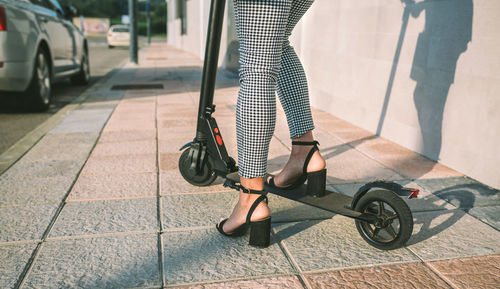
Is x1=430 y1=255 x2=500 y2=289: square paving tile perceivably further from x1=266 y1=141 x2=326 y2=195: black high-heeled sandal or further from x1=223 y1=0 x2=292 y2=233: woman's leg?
x1=223 y1=0 x2=292 y2=233: woman's leg

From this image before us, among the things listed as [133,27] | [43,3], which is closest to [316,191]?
[43,3]

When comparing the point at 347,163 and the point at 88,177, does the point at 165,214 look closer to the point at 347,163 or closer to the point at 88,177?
the point at 88,177

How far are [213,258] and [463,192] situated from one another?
5.47 feet

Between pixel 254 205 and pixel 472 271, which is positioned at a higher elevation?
pixel 254 205

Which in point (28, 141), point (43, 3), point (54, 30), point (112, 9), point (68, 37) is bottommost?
point (28, 141)

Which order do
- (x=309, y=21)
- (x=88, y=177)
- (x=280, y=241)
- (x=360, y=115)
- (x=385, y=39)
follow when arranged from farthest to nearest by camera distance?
(x=309, y=21) < (x=360, y=115) < (x=385, y=39) < (x=88, y=177) < (x=280, y=241)

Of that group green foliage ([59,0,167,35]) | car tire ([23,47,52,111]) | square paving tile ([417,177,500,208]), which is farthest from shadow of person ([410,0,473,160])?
green foliage ([59,0,167,35])

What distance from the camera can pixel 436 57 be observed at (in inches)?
128

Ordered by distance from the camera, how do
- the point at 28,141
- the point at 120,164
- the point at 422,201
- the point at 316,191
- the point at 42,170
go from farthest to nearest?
the point at 28,141 < the point at 120,164 < the point at 42,170 < the point at 422,201 < the point at 316,191

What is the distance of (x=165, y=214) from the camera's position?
229 centimetres

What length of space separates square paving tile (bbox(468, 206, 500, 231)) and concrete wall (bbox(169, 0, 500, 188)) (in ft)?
1.39

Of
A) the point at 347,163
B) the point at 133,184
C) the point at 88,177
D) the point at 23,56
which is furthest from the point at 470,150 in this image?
the point at 23,56

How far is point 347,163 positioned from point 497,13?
53.2 inches

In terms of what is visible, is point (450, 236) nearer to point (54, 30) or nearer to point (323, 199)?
point (323, 199)
